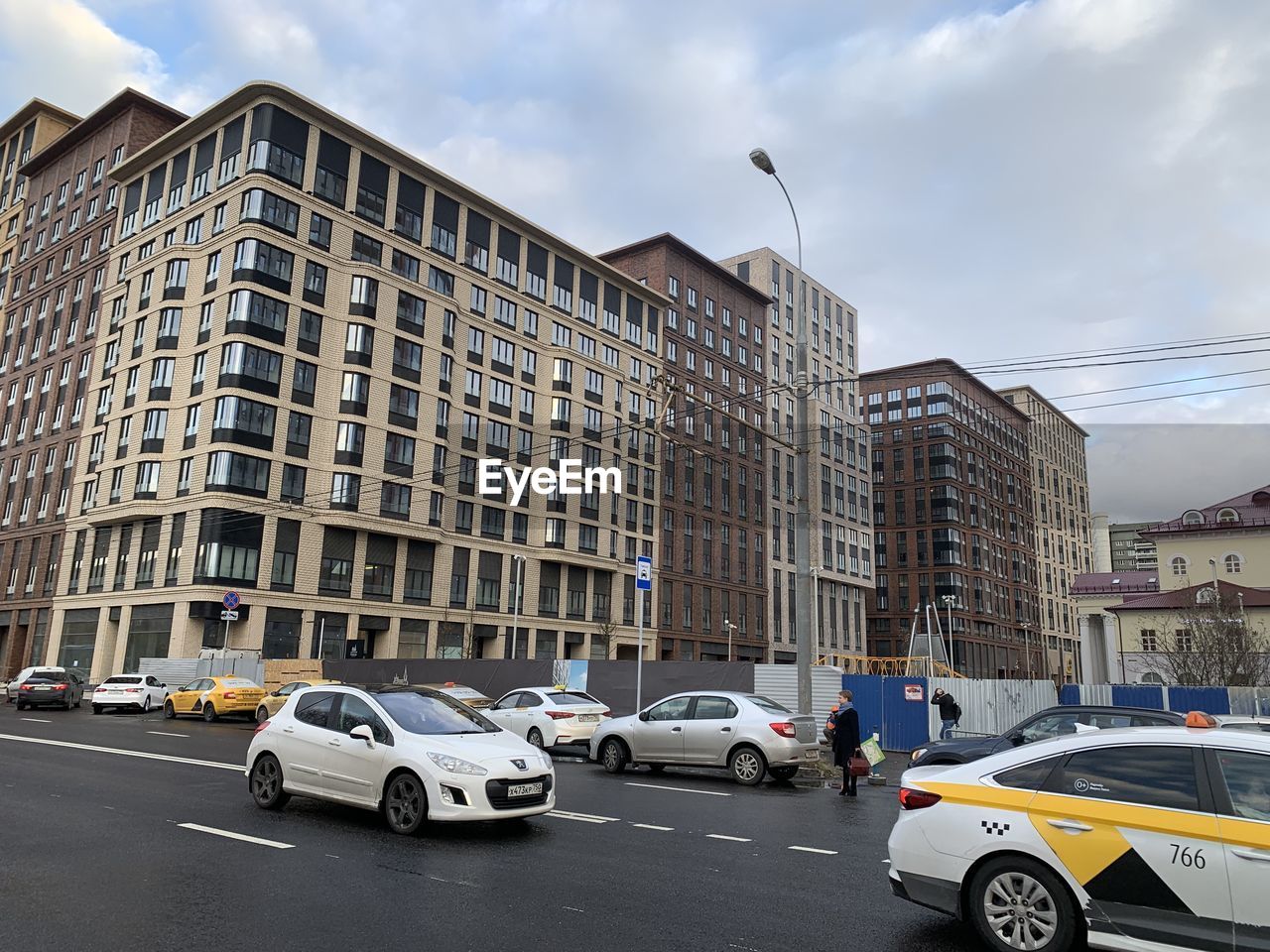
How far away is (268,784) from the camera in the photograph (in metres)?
10.4

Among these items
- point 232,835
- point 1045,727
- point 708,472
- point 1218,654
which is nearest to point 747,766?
point 1045,727

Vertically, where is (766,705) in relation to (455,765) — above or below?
above

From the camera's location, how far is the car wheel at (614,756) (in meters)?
16.2

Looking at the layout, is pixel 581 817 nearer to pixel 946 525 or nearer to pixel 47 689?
pixel 47 689

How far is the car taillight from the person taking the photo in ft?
19.8

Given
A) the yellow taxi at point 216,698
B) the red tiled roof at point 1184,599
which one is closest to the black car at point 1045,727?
the yellow taxi at point 216,698

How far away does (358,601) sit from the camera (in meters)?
49.3

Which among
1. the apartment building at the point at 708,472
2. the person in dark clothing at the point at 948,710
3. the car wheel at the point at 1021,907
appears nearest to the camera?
the car wheel at the point at 1021,907

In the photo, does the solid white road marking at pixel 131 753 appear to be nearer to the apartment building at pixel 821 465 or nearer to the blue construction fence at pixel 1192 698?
the blue construction fence at pixel 1192 698

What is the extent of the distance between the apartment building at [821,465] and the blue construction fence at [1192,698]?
53.5 m

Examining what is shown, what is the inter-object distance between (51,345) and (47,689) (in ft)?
120

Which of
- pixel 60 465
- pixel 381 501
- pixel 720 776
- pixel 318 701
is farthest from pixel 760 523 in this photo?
pixel 318 701

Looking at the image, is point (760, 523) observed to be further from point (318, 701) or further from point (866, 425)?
point (318, 701)

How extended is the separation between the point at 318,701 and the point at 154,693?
26458mm
